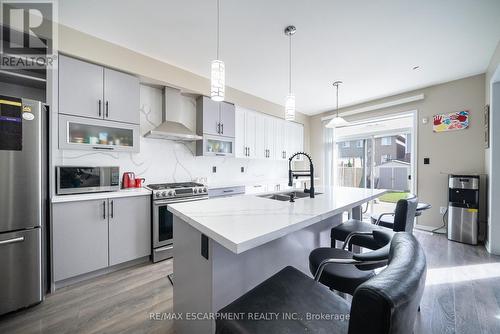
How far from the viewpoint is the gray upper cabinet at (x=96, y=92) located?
2.09m

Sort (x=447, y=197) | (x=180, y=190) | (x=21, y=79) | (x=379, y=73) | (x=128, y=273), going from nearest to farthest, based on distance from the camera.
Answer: (x=21, y=79)
(x=128, y=273)
(x=180, y=190)
(x=379, y=73)
(x=447, y=197)

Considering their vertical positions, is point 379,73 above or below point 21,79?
above

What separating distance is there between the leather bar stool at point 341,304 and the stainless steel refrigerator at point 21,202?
76.0 inches

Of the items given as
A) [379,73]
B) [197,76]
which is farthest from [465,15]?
[197,76]

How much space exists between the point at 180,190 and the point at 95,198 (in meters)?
0.89

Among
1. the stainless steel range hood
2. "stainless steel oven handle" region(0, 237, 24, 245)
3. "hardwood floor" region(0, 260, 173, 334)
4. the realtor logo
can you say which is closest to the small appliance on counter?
"hardwood floor" region(0, 260, 173, 334)

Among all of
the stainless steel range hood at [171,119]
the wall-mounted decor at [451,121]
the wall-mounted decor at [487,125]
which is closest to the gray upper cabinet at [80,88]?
the stainless steel range hood at [171,119]

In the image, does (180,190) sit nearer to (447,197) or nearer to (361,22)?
(361,22)

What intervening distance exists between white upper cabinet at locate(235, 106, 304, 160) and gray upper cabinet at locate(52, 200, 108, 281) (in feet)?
7.58

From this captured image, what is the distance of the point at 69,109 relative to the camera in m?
2.12

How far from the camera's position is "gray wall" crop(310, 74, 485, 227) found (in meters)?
3.16

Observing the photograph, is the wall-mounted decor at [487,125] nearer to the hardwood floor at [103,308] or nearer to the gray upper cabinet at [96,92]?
the hardwood floor at [103,308]

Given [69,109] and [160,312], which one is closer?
[160,312]

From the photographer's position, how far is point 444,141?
3.44m
